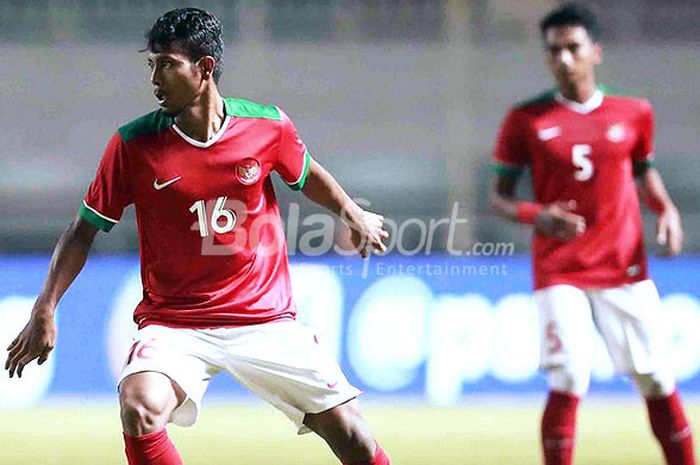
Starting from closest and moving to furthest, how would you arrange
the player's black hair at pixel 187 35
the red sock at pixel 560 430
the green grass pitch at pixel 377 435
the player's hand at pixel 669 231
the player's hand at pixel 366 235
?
1. the player's black hair at pixel 187 35
2. the player's hand at pixel 366 235
3. the red sock at pixel 560 430
4. the player's hand at pixel 669 231
5. the green grass pitch at pixel 377 435

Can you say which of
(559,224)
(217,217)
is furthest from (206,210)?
(559,224)

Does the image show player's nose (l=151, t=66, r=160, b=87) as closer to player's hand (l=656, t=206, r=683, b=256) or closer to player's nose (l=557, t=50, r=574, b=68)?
player's nose (l=557, t=50, r=574, b=68)

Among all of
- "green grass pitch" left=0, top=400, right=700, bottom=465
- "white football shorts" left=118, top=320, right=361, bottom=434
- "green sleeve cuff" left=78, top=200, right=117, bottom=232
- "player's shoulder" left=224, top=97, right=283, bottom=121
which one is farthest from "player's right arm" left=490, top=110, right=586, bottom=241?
"green sleeve cuff" left=78, top=200, right=117, bottom=232

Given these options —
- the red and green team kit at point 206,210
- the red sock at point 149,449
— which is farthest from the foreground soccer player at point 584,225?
the red sock at point 149,449

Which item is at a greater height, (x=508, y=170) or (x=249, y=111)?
(x=249, y=111)

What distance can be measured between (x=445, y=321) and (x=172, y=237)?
477 cm

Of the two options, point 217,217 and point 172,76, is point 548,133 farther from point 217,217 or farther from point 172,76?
point 172,76

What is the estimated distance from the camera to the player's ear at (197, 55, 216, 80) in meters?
4.42

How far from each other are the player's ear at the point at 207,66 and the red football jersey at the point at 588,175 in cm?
166

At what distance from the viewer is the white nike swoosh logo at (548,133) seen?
5.64m

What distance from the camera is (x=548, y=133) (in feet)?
18.5

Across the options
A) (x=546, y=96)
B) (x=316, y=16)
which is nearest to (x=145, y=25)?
(x=316, y=16)

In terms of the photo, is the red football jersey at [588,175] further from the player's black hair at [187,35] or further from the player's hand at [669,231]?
the player's black hair at [187,35]

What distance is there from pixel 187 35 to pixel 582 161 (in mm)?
1860
